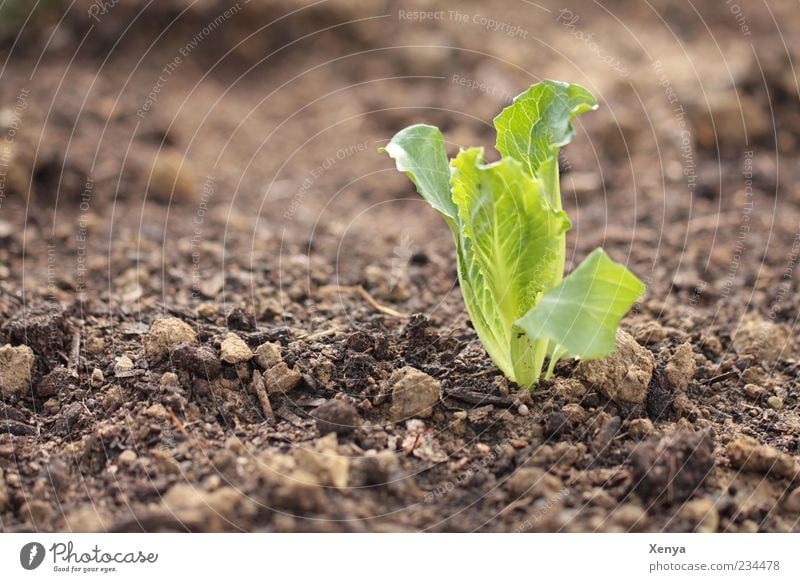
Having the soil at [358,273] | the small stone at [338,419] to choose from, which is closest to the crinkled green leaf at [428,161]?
the soil at [358,273]

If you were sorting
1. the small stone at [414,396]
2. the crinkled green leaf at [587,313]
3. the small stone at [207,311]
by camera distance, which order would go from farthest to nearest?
the small stone at [207,311], the small stone at [414,396], the crinkled green leaf at [587,313]

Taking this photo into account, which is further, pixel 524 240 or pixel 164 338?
pixel 164 338

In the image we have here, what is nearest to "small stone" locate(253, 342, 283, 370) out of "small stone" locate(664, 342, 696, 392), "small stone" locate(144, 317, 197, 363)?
"small stone" locate(144, 317, 197, 363)

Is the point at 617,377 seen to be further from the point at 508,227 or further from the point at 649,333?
the point at 508,227

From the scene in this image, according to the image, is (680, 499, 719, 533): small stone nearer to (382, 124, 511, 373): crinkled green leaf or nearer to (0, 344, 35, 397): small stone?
(382, 124, 511, 373): crinkled green leaf

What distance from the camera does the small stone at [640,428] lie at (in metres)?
2.91

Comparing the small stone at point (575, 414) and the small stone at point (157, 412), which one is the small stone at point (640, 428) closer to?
the small stone at point (575, 414)

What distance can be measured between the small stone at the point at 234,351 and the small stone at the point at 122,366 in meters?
0.39

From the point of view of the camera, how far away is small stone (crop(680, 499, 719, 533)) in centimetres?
264

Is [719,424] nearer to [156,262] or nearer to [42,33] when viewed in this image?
[156,262]

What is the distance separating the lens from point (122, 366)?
3.33 m

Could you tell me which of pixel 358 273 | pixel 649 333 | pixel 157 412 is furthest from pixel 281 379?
pixel 649 333

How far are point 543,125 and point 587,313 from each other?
73cm

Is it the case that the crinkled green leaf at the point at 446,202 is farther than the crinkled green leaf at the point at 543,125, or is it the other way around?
the crinkled green leaf at the point at 446,202
